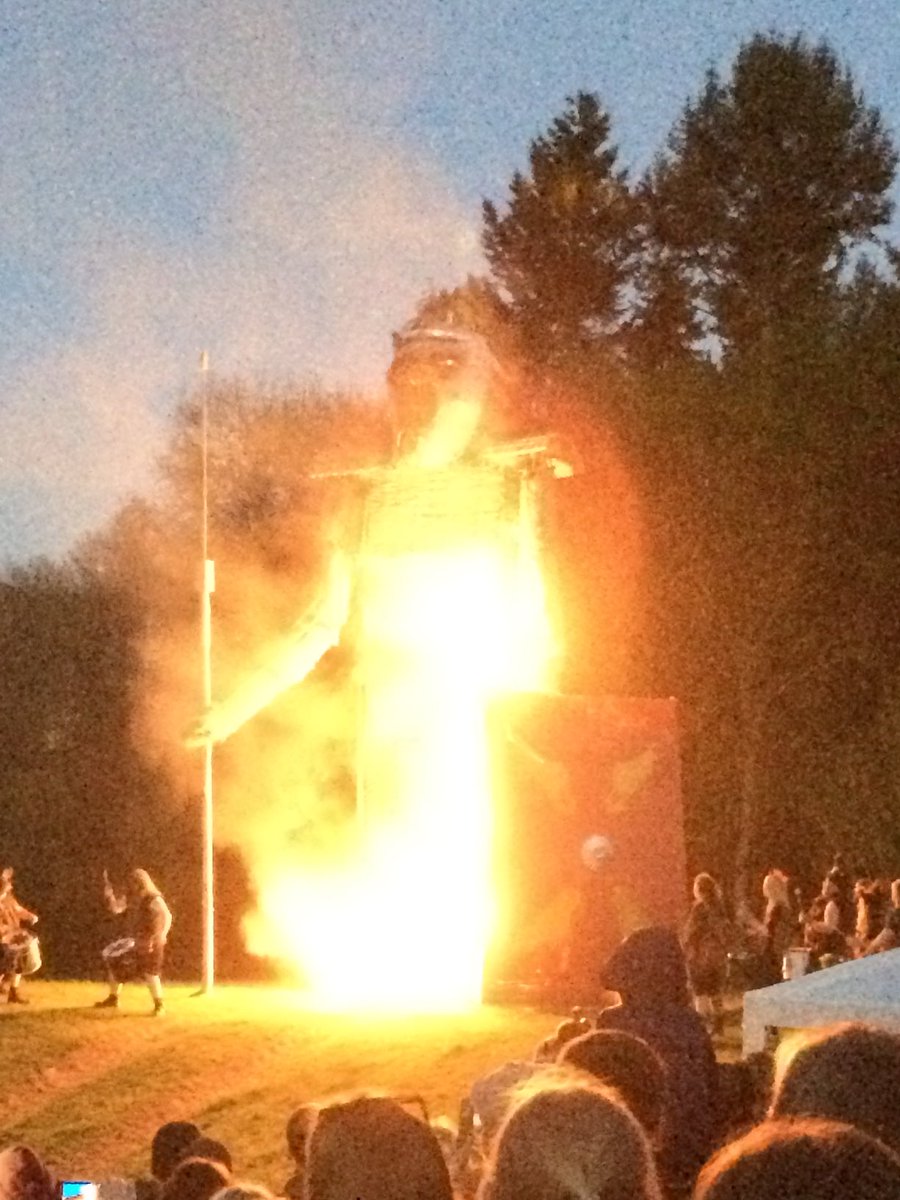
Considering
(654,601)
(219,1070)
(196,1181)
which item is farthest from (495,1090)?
(654,601)

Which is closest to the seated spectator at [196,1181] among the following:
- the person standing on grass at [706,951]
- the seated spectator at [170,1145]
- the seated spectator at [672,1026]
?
the seated spectator at [170,1145]

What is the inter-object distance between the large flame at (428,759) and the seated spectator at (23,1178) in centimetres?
1089

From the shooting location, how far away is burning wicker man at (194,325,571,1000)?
1545 cm

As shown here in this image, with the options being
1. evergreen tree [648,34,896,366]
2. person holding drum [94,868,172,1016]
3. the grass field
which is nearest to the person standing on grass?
the grass field

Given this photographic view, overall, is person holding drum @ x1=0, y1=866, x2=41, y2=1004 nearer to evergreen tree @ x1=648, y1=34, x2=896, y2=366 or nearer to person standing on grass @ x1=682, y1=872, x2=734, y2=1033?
person standing on grass @ x1=682, y1=872, x2=734, y2=1033

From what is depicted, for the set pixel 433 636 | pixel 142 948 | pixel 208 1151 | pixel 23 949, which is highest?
pixel 433 636

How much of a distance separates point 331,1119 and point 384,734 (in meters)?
14.1

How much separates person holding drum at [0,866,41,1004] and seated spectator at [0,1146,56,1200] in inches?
578

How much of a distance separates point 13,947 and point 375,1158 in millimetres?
17052

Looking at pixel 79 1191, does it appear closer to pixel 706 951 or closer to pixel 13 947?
pixel 706 951

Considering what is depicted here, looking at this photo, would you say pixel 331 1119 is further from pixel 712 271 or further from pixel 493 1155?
pixel 712 271

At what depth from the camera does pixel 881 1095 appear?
9.14 ft

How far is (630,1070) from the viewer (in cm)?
424

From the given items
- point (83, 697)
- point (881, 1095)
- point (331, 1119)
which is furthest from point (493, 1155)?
point (83, 697)
